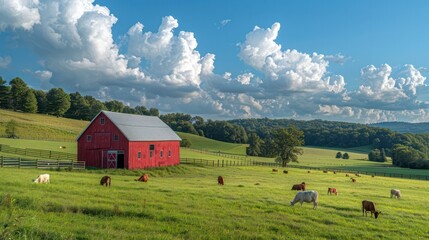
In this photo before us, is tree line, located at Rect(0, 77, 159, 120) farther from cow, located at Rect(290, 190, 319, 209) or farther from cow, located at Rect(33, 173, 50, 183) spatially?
cow, located at Rect(290, 190, 319, 209)

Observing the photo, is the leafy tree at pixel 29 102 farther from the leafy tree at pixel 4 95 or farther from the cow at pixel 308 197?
the cow at pixel 308 197

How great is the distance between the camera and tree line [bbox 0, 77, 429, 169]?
108069mm

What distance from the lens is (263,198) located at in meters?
20.7

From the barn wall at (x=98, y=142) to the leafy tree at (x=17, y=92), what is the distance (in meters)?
78.8

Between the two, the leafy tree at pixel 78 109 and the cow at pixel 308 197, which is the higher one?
the leafy tree at pixel 78 109

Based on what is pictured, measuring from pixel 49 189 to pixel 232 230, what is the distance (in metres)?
11.6

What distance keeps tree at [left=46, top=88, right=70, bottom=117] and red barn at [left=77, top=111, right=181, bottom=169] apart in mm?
82585

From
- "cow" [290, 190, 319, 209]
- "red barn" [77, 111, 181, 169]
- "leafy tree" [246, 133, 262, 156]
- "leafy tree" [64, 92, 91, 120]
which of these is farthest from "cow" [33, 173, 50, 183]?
"leafy tree" [64, 92, 91, 120]

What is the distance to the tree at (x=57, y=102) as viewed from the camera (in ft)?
391

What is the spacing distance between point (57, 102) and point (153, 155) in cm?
8675

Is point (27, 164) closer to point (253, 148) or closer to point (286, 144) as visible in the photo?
point (286, 144)

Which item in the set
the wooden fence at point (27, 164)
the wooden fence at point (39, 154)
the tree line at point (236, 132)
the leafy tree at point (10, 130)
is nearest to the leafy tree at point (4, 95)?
the tree line at point (236, 132)

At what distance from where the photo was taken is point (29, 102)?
10900 centimetres

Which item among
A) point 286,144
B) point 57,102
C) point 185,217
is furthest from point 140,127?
point 57,102
